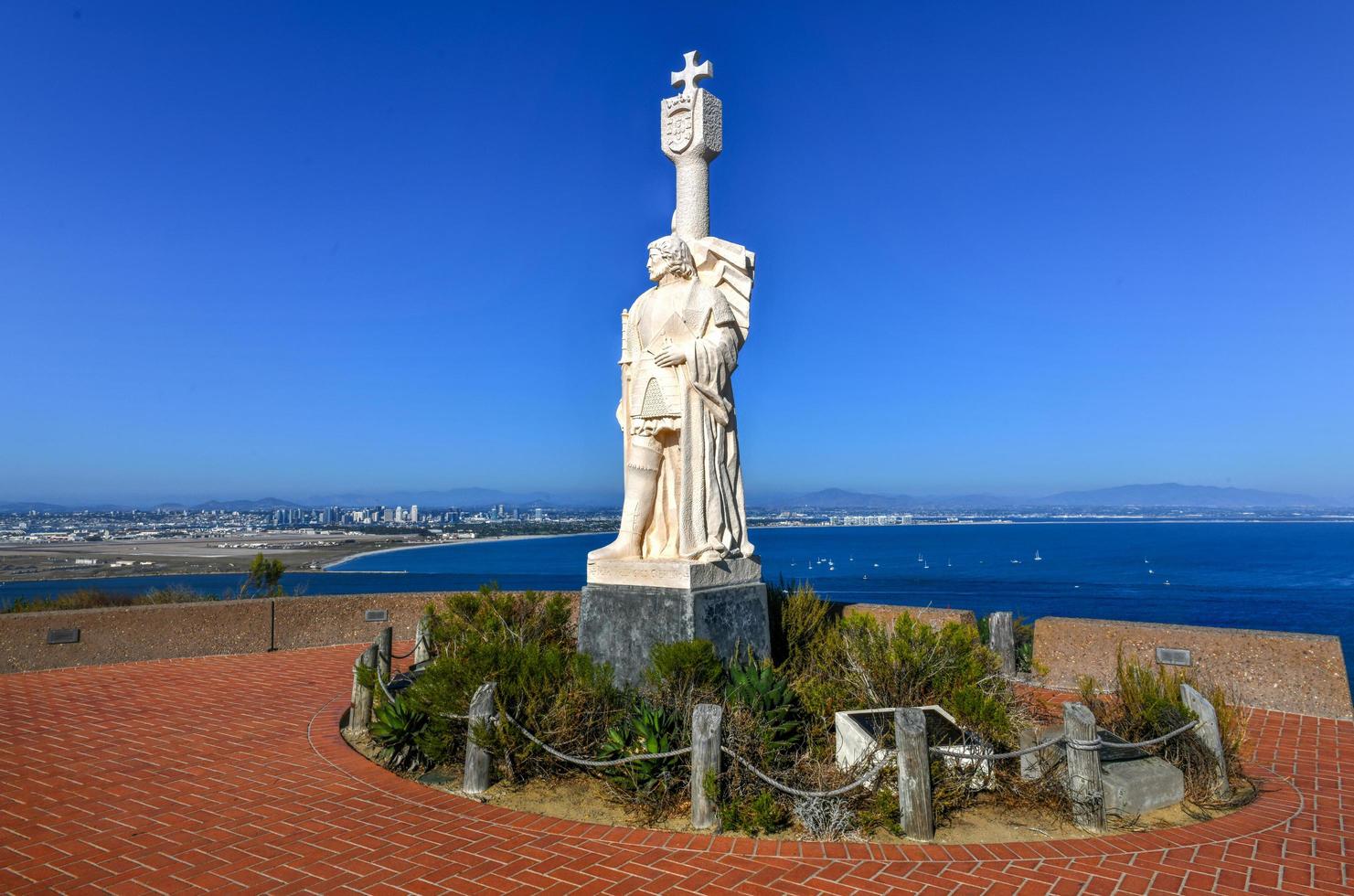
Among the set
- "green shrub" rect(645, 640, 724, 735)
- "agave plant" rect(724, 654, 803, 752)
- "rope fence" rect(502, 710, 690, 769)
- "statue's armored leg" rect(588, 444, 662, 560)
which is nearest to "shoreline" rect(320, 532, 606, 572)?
"statue's armored leg" rect(588, 444, 662, 560)

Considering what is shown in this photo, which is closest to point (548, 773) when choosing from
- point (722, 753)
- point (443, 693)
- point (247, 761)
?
point (443, 693)

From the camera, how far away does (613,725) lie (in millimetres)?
6059

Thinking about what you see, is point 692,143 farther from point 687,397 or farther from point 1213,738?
point 1213,738

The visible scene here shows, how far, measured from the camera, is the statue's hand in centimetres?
743

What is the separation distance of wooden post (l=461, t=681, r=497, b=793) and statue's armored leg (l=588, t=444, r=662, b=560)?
221 cm

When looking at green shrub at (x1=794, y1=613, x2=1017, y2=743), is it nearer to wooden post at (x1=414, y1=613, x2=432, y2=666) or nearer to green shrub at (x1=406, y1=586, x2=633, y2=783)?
green shrub at (x1=406, y1=586, x2=633, y2=783)

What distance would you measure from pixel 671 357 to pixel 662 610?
2.21 meters

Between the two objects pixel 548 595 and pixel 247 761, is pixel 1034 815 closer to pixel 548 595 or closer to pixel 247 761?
pixel 247 761

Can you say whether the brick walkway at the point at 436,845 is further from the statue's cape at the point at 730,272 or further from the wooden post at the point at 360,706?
the statue's cape at the point at 730,272

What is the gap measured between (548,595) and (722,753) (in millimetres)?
5880

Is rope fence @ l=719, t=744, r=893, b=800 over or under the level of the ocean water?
over

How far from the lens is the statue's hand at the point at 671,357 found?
743cm

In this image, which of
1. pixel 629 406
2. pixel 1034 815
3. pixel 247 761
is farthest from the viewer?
pixel 629 406

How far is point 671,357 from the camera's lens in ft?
24.4
